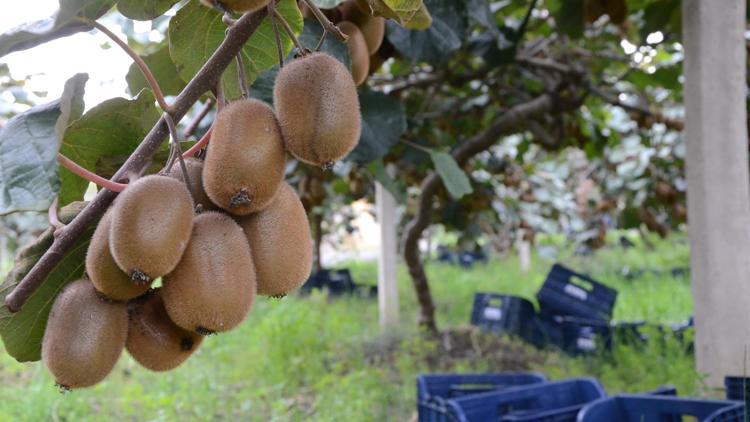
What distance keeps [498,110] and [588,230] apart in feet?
8.56

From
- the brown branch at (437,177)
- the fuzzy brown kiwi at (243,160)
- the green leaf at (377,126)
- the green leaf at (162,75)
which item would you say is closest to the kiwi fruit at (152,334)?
the fuzzy brown kiwi at (243,160)

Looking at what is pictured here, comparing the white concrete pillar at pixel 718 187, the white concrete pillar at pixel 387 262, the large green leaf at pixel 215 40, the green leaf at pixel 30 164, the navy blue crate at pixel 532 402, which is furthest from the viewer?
the white concrete pillar at pixel 387 262

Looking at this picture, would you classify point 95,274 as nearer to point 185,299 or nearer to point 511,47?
point 185,299

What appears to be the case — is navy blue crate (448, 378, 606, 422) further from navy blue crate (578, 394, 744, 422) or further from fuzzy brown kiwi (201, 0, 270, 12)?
fuzzy brown kiwi (201, 0, 270, 12)

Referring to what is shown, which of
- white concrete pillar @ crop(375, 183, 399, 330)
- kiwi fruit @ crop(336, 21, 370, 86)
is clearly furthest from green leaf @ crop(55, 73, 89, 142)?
white concrete pillar @ crop(375, 183, 399, 330)

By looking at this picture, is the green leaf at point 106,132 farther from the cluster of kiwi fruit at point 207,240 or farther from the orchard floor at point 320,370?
the orchard floor at point 320,370

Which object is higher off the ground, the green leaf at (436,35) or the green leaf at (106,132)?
the green leaf at (436,35)

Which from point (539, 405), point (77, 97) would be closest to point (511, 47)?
point (539, 405)

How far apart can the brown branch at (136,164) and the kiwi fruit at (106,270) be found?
0.11 ft

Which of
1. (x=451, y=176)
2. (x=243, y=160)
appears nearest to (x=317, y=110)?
(x=243, y=160)

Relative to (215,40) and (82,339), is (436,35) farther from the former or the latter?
(82,339)

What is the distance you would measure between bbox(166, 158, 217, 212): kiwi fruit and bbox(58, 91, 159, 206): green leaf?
0.40 ft

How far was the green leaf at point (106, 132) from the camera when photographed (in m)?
0.73

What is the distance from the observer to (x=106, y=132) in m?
0.75
